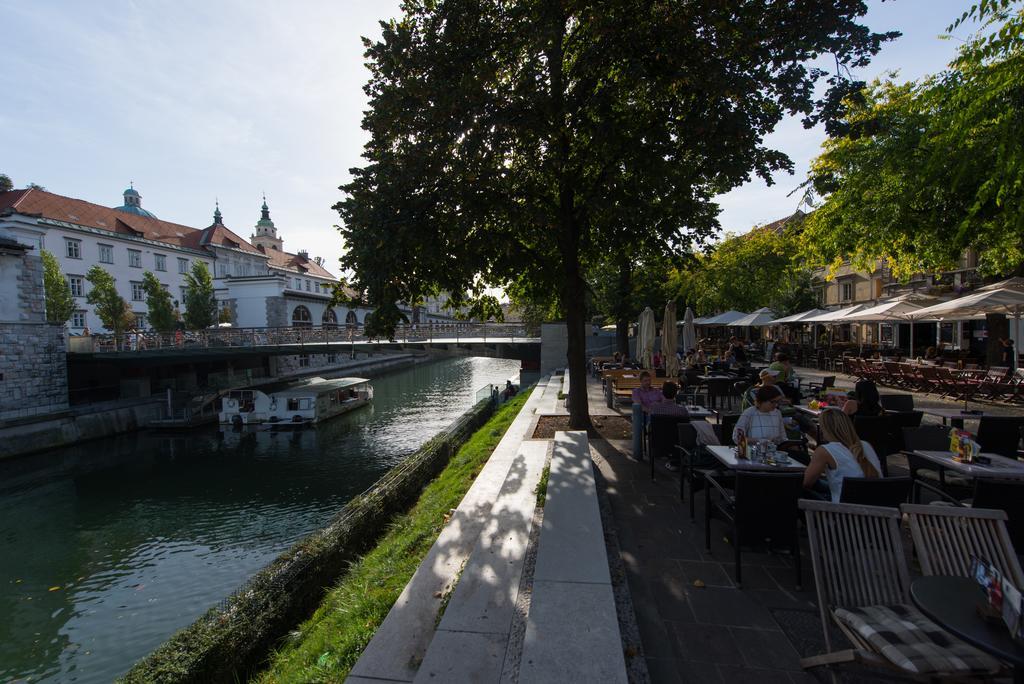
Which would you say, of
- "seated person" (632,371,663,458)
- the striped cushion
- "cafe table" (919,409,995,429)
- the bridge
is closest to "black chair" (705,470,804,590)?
the striped cushion

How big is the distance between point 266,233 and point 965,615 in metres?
101

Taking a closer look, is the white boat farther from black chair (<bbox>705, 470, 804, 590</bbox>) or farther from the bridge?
black chair (<bbox>705, 470, 804, 590</bbox>)

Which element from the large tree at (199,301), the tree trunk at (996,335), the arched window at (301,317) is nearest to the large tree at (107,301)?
the large tree at (199,301)

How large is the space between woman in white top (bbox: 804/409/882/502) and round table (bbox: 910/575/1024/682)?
1.42 metres

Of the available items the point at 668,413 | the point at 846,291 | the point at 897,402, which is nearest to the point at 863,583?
the point at 668,413

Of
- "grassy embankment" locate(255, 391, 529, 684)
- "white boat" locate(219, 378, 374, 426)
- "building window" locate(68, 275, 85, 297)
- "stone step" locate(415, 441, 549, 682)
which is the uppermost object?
"building window" locate(68, 275, 85, 297)

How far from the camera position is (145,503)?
17234 mm

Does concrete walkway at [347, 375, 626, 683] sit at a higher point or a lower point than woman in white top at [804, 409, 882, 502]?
lower

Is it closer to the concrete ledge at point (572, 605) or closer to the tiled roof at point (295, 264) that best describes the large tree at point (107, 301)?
the tiled roof at point (295, 264)

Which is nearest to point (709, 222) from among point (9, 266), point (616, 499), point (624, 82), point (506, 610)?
point (624, 82)

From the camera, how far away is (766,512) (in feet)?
13.0

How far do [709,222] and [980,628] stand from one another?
29.4 feet

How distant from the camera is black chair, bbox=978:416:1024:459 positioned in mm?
5766

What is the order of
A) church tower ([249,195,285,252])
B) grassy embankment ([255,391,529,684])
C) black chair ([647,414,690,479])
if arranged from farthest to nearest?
church tower ([249,195,285,252]) → black chair ([647,414,690,479]) → grassy embankment ([255,391,529,684])
